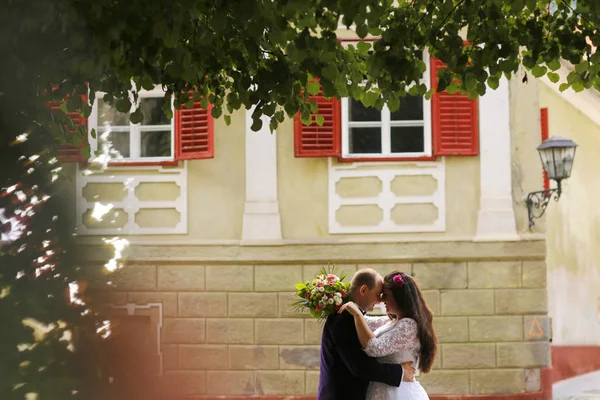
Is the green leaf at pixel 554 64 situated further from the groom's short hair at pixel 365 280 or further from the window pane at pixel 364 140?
the window pane at pixel 364 140

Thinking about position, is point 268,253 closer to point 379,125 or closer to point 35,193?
point 379,125

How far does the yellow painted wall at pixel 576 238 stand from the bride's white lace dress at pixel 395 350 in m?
10.3

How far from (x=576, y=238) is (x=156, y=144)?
7194mm

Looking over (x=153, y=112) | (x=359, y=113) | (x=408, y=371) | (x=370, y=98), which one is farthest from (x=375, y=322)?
(x=153, y=112)

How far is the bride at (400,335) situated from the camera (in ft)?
20.6

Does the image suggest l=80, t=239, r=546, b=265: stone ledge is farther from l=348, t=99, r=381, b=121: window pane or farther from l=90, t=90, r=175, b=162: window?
l=348, t=99, r=381, b=121: window pane

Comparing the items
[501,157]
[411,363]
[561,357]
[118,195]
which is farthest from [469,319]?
[118,195]

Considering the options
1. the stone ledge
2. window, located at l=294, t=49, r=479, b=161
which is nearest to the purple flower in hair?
the stone ledge

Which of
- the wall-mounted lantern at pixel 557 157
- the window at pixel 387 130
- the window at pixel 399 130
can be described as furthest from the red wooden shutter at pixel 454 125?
the wall-mounted lantern at pixel 557 157

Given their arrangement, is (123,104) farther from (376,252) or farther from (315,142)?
(376,252)

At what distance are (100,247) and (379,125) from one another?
11.8 metres

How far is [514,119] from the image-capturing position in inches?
516

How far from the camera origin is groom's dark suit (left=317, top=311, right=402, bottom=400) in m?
6.23

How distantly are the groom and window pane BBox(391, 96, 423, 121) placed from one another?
23.3 feet
